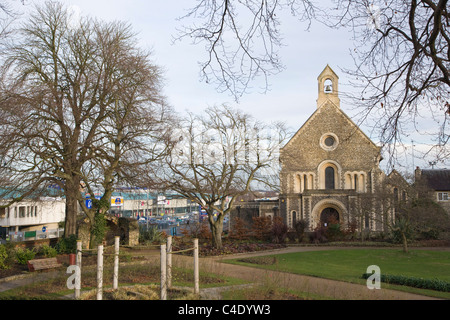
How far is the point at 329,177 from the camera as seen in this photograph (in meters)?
38.6

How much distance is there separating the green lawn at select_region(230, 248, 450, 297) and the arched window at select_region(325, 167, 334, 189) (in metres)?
12.7

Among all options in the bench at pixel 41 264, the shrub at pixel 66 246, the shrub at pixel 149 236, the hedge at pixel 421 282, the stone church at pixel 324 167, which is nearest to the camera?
the hedge at pixel 421 282

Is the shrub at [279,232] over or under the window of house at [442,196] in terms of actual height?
Result: under

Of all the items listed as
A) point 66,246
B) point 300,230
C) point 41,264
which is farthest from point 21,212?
point 41,264

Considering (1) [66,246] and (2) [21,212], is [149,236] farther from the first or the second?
(2) [21,212]

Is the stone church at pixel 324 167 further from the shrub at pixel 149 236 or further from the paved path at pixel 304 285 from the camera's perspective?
the paved path at pixel 304 285

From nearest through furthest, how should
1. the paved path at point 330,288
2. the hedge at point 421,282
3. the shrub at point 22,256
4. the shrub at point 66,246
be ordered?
the paved path at point 330,288 → the hedge at point 421,282 → the shrub at point 22,256 → the shrub at point 66,246

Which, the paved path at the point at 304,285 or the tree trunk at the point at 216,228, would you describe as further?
the tree trunk at the point at 216,228

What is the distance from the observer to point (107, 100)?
65.3ft

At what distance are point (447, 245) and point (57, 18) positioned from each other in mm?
29672

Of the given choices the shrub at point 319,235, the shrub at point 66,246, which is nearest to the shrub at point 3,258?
the shrub at point 66,246

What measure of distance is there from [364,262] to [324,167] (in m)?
18.9

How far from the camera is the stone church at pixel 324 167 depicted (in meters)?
A: 36.3

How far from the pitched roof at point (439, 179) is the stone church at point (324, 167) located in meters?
9.34
